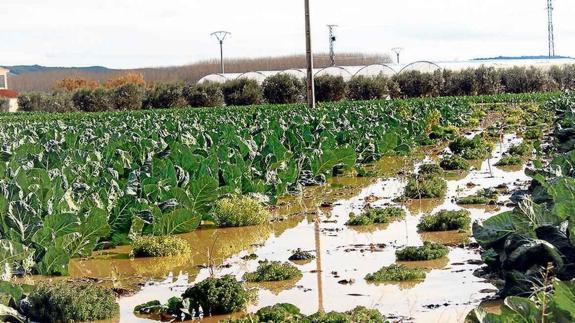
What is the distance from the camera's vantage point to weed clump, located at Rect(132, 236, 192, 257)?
26.6 feet

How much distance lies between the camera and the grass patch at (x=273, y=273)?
6.95 metres

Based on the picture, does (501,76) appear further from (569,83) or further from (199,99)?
(199,99)

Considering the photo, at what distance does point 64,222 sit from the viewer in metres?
7.44

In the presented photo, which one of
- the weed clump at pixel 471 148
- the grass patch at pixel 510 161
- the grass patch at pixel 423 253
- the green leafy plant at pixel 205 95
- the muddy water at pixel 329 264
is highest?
the green leafy plant at pixel 205 95

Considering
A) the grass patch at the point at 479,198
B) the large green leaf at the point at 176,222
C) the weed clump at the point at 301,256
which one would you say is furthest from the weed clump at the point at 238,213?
the grass patch at the point at 479,198

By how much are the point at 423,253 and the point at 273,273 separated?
4.46 feet

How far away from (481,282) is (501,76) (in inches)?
1751

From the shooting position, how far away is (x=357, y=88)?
155 ft

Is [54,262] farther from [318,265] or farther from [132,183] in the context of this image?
[318,265]

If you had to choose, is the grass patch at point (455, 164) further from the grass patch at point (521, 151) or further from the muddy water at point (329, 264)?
the muddy water at point (329, 264)

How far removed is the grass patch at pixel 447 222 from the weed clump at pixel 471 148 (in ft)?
24.0

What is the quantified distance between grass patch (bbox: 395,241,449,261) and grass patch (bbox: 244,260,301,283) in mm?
1009

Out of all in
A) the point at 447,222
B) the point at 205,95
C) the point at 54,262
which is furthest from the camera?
the point at 205,95

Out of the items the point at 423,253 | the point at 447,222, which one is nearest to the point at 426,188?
the point at 447,222
